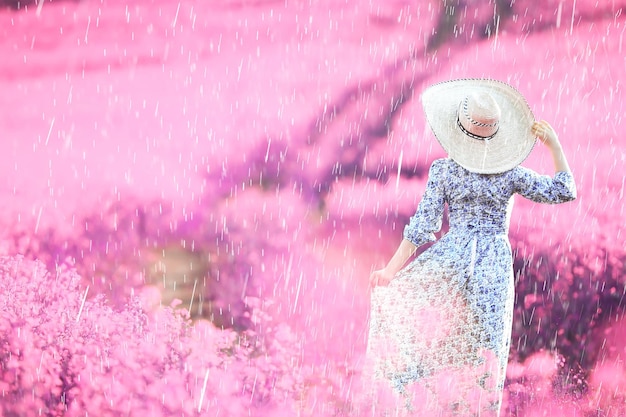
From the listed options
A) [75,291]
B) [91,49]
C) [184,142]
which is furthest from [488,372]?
[91,49]

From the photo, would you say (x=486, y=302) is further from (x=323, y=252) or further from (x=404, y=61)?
(x=404, y=61)

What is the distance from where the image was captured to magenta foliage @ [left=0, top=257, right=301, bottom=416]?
2.98 m

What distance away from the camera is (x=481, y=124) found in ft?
7.36

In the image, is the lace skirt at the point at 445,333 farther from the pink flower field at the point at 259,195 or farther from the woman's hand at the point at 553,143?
the pink flower field at the point at 259,195

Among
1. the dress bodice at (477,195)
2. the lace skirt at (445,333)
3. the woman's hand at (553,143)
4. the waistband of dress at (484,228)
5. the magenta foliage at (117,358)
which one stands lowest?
the magenta foliage at (117,358)

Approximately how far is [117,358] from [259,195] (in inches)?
36.7

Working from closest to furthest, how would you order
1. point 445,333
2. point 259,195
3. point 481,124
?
point 481,124 → point 445,333 → point 259,195

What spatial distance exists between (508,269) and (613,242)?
2.79 feet

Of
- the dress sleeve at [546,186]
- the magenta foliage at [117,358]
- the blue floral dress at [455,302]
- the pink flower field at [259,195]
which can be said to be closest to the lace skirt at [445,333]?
the blue floral dress at [455,302]

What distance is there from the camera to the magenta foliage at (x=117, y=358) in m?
2.98

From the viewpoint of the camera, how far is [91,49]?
10.1 ft

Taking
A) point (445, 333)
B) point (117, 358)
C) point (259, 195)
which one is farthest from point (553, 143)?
point (117, 358)

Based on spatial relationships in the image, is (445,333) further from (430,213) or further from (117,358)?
(117,358)

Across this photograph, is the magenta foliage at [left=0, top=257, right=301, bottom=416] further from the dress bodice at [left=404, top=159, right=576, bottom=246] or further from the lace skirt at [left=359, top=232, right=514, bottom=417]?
the dress bodice at [left=404, top=159, right=576, bottom=246]
